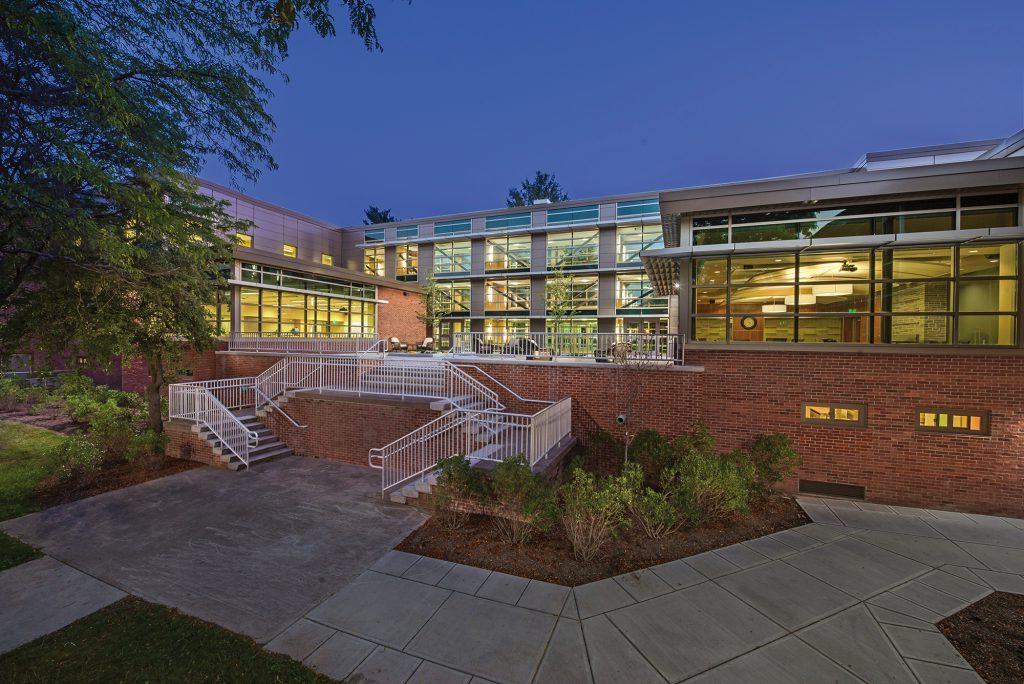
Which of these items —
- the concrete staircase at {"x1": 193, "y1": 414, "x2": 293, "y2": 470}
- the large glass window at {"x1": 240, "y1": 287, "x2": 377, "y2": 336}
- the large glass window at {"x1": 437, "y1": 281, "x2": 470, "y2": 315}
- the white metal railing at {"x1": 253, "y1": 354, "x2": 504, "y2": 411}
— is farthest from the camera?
the large glass window at {"x1": 437, "y1": 281, "x2": 470, "y2": 315}

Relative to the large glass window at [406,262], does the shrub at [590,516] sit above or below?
below

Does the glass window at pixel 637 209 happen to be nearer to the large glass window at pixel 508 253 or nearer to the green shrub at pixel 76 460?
the large glass window at pixel 508 253

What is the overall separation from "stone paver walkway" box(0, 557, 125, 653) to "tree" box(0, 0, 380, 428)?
4564 mm

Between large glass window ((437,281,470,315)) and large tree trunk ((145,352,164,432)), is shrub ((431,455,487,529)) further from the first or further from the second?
large glass window ((437,281,470,315))

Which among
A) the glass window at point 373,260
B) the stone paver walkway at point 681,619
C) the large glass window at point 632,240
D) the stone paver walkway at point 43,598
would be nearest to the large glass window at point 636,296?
the large glass window at point 632,240

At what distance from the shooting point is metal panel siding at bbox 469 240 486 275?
103 feet

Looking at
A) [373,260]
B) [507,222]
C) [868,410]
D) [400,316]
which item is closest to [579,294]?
[507,222]

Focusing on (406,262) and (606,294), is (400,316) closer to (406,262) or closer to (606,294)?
(406,262)

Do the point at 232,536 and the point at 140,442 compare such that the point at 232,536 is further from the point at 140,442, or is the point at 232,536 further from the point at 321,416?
the point at 140,442

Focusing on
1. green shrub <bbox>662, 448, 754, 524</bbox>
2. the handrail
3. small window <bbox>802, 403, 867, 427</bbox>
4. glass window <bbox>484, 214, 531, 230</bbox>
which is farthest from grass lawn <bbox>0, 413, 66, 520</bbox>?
glass window <bbox>484, 214, 531, 230</bbox>

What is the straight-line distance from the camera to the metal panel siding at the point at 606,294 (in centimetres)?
2834

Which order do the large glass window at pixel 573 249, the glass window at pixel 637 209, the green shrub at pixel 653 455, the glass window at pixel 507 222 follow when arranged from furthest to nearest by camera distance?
the glass window at pixel 507 222
the large glass window at pixel 573 249
the glass window at pixel 637 209
the green shrub at pixel 653 455

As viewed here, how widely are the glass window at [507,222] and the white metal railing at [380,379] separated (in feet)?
68.3

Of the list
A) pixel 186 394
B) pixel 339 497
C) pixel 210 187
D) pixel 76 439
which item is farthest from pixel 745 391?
pixel 210 187
